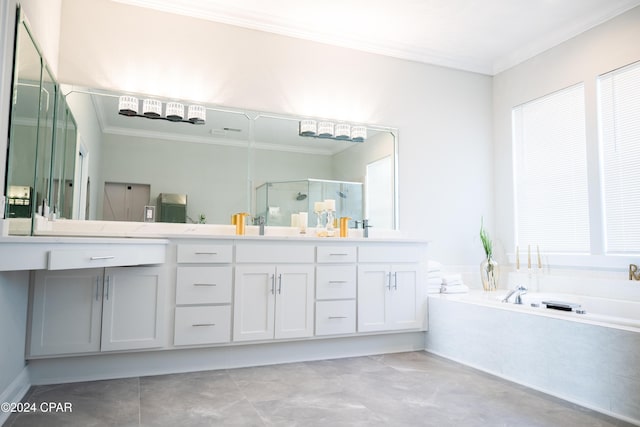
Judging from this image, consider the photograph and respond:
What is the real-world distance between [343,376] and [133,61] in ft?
8.91

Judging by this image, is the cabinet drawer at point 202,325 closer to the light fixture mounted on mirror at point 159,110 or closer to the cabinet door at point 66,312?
the cabinet door at point 66,312

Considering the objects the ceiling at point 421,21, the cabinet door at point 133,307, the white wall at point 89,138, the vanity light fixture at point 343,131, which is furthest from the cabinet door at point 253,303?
the ceiling at point 421,21

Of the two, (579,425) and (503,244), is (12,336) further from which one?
(503,244)

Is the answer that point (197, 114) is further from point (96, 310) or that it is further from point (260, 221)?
point (96, 310)

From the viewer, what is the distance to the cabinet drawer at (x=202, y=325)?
2.92 meters

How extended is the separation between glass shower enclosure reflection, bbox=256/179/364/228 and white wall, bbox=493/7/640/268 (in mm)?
1605

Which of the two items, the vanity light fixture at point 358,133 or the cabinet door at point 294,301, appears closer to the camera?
the cabinet door at point 294,301

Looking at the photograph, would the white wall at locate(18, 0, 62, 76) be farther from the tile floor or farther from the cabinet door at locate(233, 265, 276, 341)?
the tile floor

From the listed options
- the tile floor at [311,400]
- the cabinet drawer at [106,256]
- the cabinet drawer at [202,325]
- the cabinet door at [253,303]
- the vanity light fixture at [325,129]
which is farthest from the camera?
the vanity light fixture at [325,129]

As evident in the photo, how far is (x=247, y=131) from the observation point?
3756 millimetres

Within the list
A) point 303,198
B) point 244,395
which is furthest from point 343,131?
point 244,395

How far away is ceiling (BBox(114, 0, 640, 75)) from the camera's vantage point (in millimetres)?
3609

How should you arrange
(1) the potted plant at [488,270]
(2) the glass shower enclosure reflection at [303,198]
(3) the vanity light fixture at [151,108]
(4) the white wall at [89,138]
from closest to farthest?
(4) the white wall at [89,138] < (3) the vanity light fixture at [151,108] < (2) the glass shower enclosure reflection at [303,198] < (1) the potted plant at [488,270]

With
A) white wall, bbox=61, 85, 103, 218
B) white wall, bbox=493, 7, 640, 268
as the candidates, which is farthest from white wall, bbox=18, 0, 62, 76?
white wall, bbox=493, 7, 640, 268
